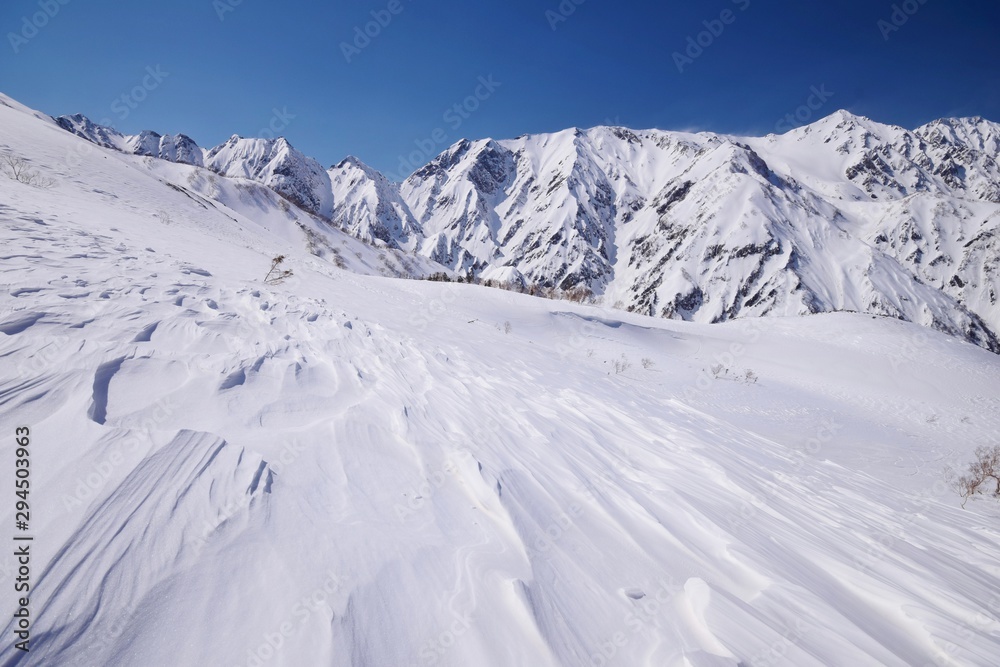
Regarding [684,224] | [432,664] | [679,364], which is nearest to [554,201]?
[684,224]

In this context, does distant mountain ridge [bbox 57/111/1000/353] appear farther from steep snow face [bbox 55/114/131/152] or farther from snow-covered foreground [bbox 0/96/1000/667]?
snow-covered foreground [bbox 0/96/1000/667]

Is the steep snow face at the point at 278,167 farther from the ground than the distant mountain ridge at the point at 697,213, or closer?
farther from the ground

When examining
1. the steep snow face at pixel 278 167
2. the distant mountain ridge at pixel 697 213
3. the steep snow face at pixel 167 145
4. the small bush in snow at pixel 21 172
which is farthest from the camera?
the steep snow face at pixel 167 145

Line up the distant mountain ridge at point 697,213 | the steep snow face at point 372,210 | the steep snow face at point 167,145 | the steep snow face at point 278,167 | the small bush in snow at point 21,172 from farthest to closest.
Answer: the steep snow face at point 167,145 < the steep snow face at point 278,167 < the steep snow face at point 372,210 < the distant mountain ridge at point 697,213 < the small bush in snow at point 21,172

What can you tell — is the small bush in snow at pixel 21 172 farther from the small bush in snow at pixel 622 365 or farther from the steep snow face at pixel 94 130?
the steep snow face at pixel 94 130

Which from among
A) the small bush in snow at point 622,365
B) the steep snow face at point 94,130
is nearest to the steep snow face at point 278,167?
the steep snow face at point 94,130

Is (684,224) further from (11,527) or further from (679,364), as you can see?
(11,527)

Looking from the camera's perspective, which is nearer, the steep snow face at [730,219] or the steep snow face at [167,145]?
the steep snow face at [730,219]
